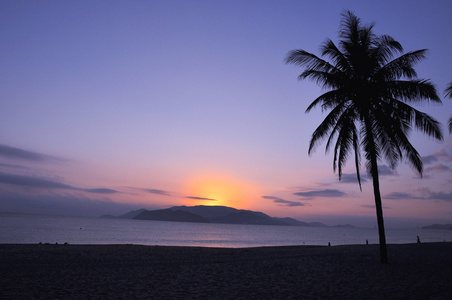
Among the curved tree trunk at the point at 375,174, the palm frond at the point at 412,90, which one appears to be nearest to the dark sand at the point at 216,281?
the curved tree trunk at the point at 375,174

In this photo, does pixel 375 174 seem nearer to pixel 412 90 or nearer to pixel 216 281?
pixel 412 90

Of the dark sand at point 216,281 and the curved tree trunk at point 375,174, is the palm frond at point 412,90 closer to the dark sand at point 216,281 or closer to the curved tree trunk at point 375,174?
the curved tree trunk at point 375,174

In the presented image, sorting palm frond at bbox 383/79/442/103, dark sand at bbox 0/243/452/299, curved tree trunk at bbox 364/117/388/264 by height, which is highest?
palm frond at bbox 383/79/442/103

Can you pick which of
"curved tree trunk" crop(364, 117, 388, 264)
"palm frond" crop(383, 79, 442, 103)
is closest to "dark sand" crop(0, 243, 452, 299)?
"curved tree trunk" crop(364, 117, 388, 264)

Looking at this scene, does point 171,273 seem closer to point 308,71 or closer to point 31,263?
point 31,263

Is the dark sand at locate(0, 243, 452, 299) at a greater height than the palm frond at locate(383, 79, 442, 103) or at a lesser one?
lesser

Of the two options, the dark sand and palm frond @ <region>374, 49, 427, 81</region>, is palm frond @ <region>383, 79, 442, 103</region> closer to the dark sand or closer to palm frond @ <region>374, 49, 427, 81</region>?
palm frond @ <region>374, 49, 427, 81</region>

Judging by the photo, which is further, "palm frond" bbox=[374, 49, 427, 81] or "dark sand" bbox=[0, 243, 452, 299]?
"palm frond" bbox=[374, 49, 427, 81]

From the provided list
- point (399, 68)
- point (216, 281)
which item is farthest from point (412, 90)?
point (216, 281)

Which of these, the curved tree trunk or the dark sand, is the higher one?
the curved tree trunk

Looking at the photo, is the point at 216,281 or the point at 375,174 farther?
the point at 375,174

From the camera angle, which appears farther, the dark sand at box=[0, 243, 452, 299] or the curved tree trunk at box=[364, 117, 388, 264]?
the curved tree trunk at box=[364, 117, 388, 264]

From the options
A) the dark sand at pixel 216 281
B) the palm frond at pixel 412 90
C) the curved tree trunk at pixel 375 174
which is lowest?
the dark sand at pixel 216 281

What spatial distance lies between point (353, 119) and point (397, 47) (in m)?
4.39
